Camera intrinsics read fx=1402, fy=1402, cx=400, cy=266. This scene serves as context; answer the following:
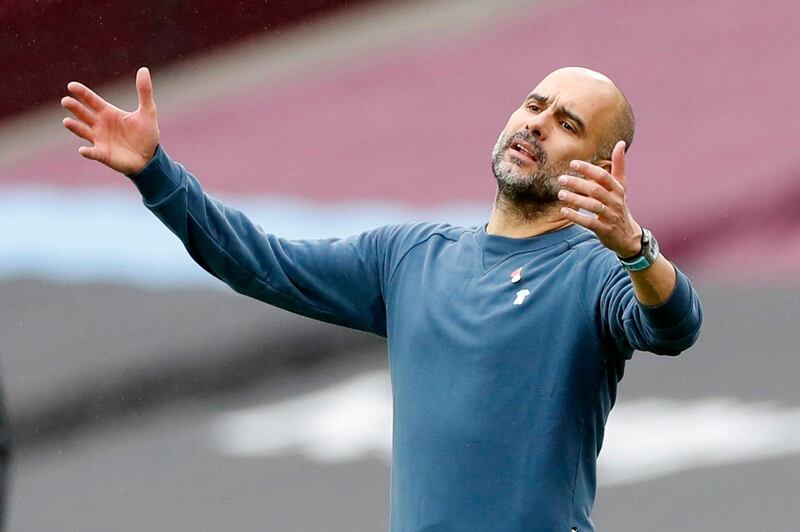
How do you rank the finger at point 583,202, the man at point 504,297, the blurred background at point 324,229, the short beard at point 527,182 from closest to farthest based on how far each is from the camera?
the finger at point 583,202 → the man at point 504,297 → the short beard at point 527,182 → the blurred background at point 324,229

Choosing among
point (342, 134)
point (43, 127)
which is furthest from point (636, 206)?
point (43, 127)

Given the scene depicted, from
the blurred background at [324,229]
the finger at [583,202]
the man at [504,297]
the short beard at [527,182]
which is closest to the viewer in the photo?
the finger at [583,202]

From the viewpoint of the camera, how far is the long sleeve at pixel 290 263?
1667 millimetres

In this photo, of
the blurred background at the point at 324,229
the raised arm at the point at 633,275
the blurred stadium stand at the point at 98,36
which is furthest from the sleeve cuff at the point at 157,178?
the blurred stadium stand at the point at 98,36

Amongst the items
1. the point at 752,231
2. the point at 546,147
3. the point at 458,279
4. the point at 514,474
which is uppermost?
the point at 752,231

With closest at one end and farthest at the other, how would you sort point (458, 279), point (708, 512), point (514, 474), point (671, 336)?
point (671, 336) → point (514, 474) → point (458, 279) → point (708, 512)

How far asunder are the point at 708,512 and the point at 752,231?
51 cm

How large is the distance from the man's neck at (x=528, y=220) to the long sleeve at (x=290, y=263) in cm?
16

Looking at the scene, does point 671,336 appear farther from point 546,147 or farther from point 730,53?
point 730,53

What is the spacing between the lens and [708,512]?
2.46m

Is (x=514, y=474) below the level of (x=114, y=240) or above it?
below

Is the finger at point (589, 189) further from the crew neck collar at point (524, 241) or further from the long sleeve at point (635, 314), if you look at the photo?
the crew neck collar at point (524, 241)

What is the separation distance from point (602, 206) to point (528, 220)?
0.99 feet

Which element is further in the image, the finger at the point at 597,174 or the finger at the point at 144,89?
the finger at the point at 144,89
